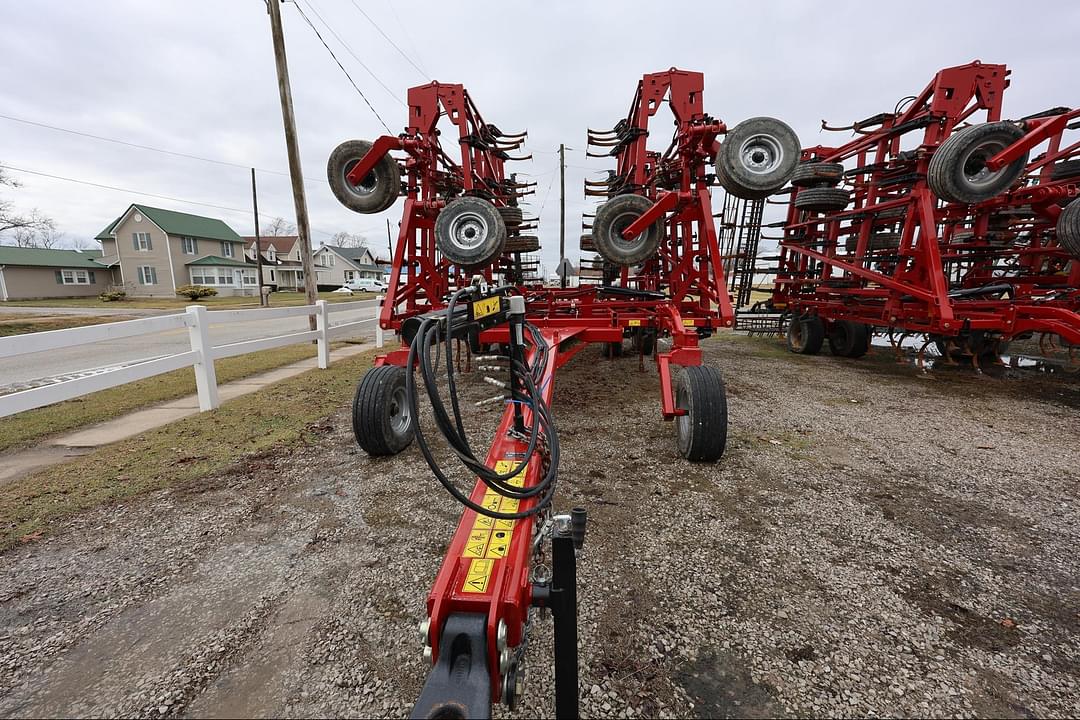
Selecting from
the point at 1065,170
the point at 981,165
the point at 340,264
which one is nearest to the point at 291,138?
the point at 981,165

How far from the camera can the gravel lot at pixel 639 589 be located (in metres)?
1.64

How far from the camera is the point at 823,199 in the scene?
758 centimetres

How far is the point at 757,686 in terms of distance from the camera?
65.1 inches

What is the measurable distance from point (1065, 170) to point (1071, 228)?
2.85 m

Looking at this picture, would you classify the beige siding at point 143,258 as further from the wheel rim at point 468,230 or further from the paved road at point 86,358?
the wheel rim at point 468,230

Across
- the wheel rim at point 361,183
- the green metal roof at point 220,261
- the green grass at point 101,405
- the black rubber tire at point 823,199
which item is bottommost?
the green grass at point 101,405

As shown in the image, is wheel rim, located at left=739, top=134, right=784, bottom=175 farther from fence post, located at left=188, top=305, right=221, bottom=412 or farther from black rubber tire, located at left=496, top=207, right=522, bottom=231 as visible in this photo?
fence post, located at left=188, top=305, right=221, bottom=412

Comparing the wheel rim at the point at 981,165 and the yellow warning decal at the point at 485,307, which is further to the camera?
the wheel rim at the point at 981,165

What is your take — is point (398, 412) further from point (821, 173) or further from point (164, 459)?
point (821, 173)

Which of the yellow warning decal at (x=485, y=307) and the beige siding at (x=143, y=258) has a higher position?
the beige siding at (x=143, y=258)

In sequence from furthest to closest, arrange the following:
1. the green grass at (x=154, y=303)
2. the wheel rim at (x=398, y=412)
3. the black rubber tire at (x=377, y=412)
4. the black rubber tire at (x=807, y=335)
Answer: the green grass at (x=154, y=303) → the black rubber tire at (x=807, y=335) → the wheel rim at (x=398, y=412) → the black rubber tire at (x=377, y=412)

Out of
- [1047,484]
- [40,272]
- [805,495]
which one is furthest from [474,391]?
[40,272]

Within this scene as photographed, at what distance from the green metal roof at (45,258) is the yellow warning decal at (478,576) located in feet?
152

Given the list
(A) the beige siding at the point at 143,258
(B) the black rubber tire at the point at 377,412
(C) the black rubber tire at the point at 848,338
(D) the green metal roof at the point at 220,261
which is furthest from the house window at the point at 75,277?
(C) the black rubber tire at the point at 848,338
